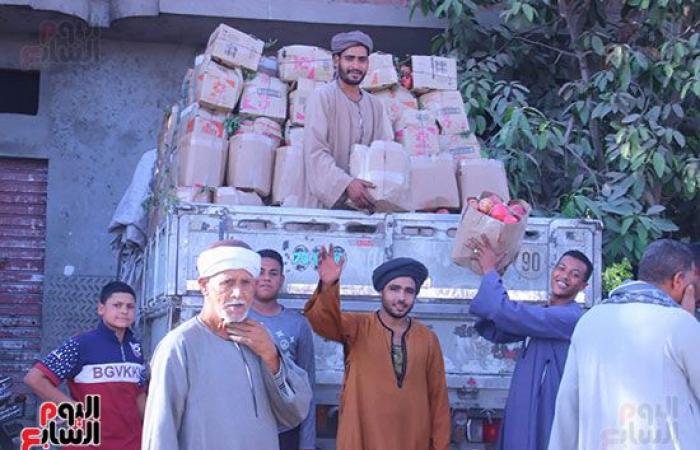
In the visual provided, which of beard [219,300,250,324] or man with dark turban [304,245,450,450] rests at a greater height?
beard [219,300,250,324]

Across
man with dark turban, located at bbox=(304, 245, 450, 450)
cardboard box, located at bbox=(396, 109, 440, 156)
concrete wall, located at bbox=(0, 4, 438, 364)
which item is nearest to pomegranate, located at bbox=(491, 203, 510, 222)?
man with dark turban, located at bbox=(304, 245, 450, 450)

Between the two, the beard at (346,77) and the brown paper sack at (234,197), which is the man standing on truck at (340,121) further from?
the brown paper sack at (234,197)

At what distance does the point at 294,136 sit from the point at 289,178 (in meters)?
0.57

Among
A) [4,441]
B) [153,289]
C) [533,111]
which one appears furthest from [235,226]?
[533,111]

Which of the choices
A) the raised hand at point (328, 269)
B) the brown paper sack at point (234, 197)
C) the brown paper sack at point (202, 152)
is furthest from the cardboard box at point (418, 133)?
the raised hand at point (328, 269)

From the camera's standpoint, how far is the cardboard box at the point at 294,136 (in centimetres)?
707

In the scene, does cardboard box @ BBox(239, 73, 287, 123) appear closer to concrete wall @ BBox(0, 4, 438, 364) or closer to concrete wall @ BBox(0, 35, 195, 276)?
concrete wall @ BBox(0, 4, 438, 364)

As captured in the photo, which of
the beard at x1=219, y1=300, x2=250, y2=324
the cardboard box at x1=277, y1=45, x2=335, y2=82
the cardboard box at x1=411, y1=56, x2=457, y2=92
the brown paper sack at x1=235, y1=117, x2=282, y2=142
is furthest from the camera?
the cardboard box at x1=411, y1=56, x2=457, y2=92

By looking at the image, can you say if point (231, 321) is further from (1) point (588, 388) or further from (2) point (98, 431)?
(2) point (98, 431)

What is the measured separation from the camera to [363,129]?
6539mm

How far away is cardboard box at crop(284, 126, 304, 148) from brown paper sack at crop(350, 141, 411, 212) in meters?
1.00

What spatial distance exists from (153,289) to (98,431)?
1019 millimetres

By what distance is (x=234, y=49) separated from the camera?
24.4 feet

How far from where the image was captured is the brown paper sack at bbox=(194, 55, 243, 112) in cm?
716
